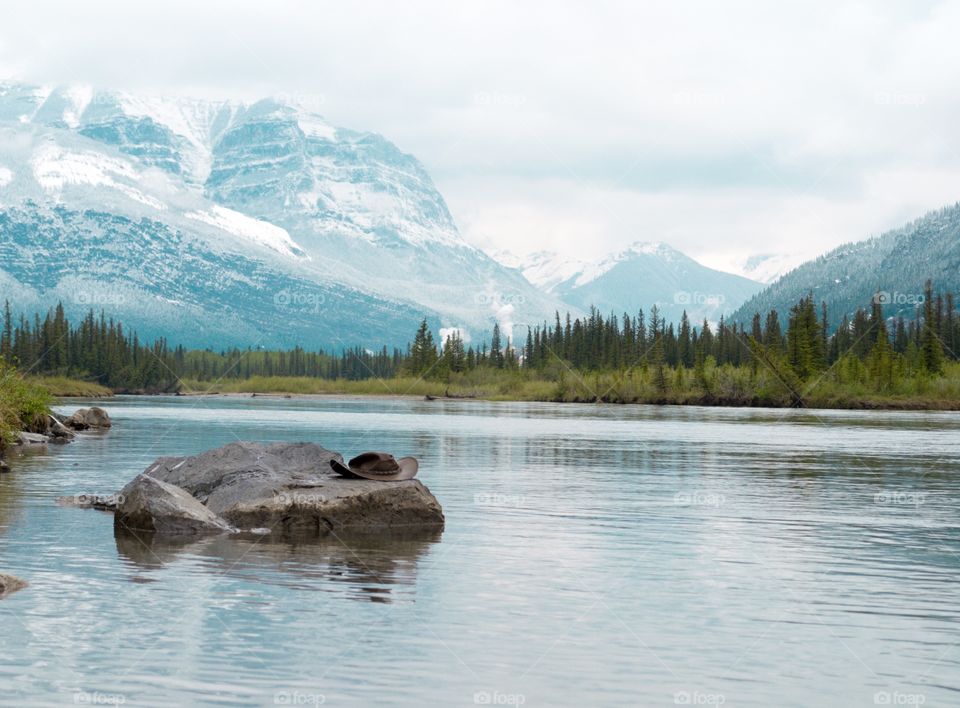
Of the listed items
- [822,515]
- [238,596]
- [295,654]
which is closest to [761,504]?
[822,515]

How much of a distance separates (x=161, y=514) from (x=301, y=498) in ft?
9.49

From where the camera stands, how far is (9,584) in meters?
18.5

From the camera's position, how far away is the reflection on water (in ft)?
65.1

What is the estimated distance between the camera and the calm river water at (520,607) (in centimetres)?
1368

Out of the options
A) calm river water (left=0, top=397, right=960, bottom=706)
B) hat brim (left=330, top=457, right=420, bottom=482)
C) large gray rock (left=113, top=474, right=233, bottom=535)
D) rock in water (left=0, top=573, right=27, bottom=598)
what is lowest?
calm river water (left=0, top=397, right=960, bottom=706)

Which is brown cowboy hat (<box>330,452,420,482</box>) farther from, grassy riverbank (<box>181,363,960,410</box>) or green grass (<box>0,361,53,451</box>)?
grassy riverbank (<box>181,363,960,410</box>)

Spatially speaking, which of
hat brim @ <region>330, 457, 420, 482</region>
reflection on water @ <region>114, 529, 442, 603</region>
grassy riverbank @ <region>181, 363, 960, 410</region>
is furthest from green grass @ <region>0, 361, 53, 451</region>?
grassy riverbank @ <region>181, 363, 960, 410</region>

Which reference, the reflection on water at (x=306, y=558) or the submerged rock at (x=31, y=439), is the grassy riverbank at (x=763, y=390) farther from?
Result: the reflection on water at (x=306, y=558)

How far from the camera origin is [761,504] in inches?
1320

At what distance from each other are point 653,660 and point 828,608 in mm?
4483

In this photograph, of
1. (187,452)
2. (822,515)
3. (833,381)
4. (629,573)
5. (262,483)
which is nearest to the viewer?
(629,573)

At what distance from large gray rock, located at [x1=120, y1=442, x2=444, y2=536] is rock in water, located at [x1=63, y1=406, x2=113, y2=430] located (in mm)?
46571

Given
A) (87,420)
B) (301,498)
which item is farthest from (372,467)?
(87,420)

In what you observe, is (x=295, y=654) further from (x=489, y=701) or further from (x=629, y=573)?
(x=629, y=573)
